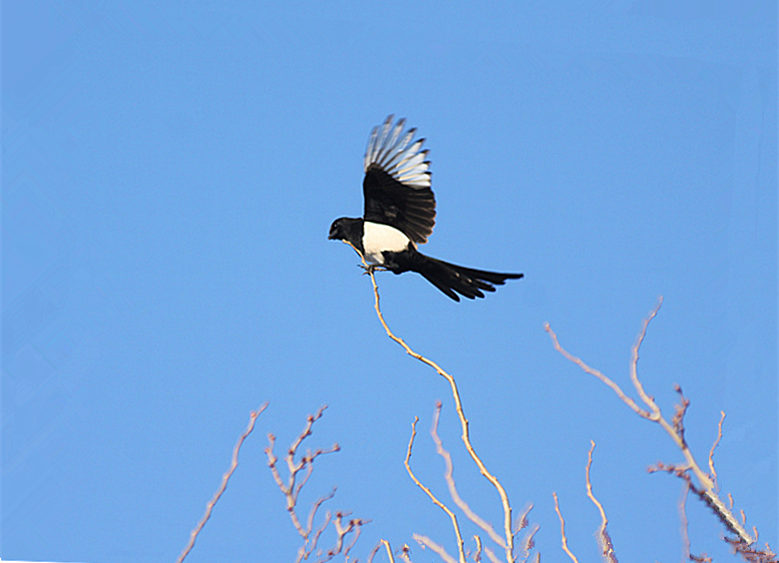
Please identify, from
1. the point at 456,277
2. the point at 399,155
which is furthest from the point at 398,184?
the point at 456,277

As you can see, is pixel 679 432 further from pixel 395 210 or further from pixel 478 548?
pixel 395 210

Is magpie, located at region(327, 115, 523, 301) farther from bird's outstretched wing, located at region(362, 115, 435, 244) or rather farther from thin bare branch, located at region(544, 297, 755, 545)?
thin bare branch, located at region(544, 297, 755, 545)

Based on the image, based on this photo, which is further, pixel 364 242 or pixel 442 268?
pixel 364 242

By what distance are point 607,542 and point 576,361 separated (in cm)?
62

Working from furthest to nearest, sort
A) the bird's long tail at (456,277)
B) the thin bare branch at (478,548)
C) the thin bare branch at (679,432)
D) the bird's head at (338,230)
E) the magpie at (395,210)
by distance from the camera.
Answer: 1. the bird's head at (338,230)
2. the magpie at (395,210)
3. the bird's long tail at (456,277)
4. the thin bare branch at (478,548)
5. the thin bare branch at (679,432)

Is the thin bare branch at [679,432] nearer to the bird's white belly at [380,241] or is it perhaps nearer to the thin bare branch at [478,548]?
the thin bare branch at [478,548]

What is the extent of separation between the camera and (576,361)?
1.18 meters

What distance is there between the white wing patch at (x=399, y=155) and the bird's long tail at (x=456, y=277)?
1.00 ft

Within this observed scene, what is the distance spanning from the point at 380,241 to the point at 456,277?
1.28 ft

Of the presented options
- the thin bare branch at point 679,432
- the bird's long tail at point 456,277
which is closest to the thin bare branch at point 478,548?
the thin bare branch at point 679,432

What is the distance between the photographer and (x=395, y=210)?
3.18 meters

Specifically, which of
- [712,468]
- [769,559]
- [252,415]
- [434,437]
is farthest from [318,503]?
[769,559]

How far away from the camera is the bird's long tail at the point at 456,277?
2.75m

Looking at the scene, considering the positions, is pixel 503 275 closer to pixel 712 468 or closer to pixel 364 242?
pixel 364 242
